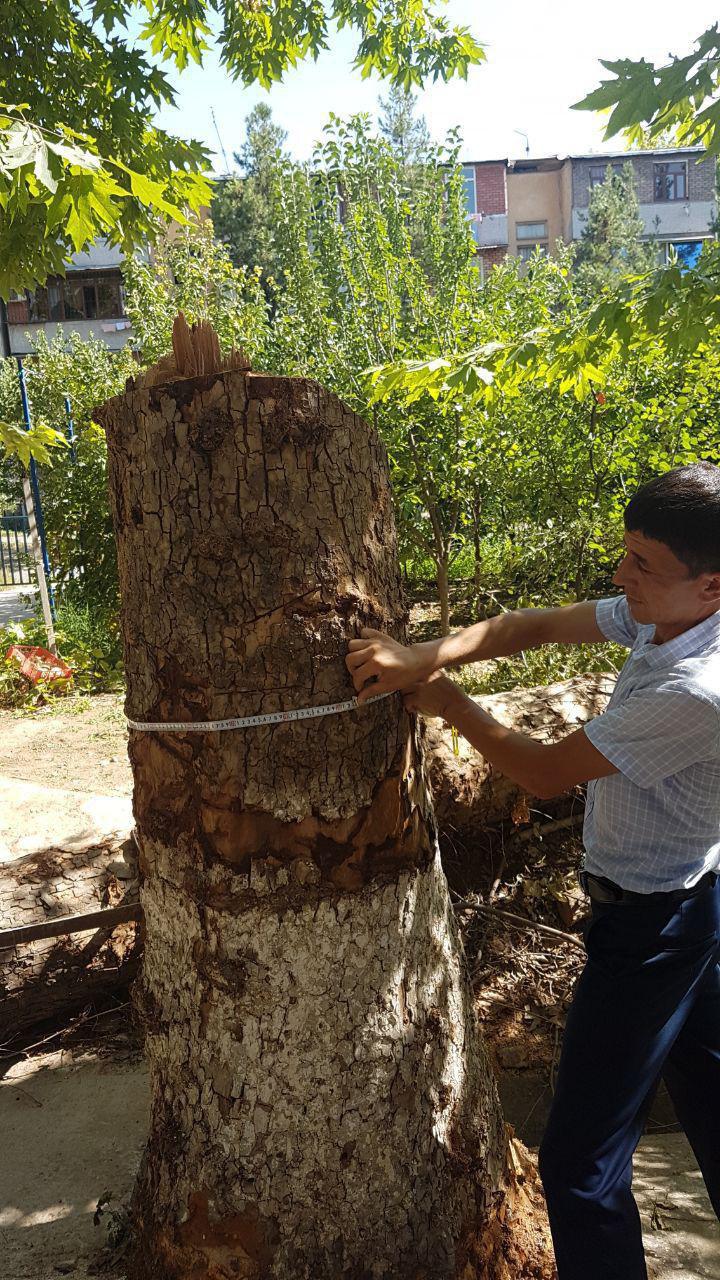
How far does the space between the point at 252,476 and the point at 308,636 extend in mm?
352

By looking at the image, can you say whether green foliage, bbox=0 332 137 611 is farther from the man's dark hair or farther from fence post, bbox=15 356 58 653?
the man's dark hair

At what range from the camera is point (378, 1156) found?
6.56 ft

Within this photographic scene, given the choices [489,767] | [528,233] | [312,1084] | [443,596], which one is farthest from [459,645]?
[528,233]

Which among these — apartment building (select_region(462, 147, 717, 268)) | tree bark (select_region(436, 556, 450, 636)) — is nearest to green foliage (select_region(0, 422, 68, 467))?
tree bark (select_region(436, 556, 450, 636))

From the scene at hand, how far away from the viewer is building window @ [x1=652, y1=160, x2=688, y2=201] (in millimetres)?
35250

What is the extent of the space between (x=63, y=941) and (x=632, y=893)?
2284mm

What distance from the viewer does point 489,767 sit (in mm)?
3754

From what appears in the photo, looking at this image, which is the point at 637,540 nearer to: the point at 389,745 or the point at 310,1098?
the point at 389,745

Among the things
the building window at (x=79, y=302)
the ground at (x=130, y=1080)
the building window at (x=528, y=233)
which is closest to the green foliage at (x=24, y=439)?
the ground at (x=130, y=1080)

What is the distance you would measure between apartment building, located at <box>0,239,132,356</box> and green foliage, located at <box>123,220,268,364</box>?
17273 millimetres

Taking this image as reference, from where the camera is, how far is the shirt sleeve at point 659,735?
167cm

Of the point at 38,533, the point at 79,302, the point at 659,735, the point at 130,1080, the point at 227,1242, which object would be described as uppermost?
the point at 79,302

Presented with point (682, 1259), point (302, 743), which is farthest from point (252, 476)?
point (682, 1259)

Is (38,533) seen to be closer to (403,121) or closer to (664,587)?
(664,587)
